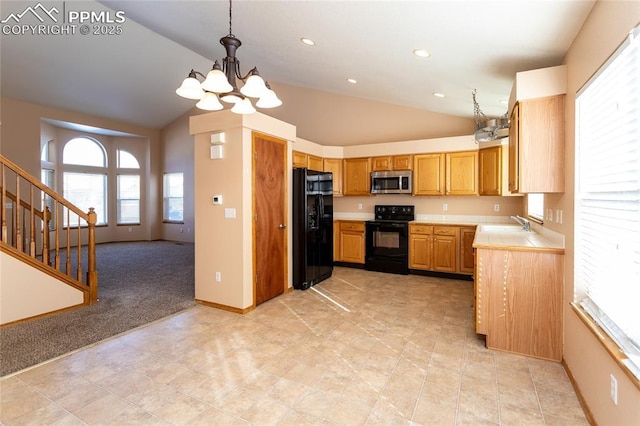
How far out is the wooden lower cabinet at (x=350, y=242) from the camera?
5848mm

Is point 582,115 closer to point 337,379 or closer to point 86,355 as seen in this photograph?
point 337,379

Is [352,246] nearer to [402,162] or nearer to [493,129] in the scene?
[402,162]

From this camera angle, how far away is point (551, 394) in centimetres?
211

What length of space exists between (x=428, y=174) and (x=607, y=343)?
407cm

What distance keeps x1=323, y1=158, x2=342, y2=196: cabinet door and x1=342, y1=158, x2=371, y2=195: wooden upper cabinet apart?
0.08 meters

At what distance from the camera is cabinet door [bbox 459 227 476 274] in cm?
499

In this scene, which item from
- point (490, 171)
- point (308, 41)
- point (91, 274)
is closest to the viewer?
point (308, 41)

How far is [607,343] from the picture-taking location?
159 cm

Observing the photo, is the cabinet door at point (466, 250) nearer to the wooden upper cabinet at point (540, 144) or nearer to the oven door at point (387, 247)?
the oven door at point (387, 247)

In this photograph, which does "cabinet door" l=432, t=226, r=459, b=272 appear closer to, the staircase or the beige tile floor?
the beige tile floor

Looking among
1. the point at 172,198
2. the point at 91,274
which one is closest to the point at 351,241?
the point at 91,274

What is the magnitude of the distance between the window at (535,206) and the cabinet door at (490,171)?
40cm

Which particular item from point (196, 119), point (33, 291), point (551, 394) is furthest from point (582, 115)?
point (33, 291)

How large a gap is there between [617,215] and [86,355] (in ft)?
12.5
